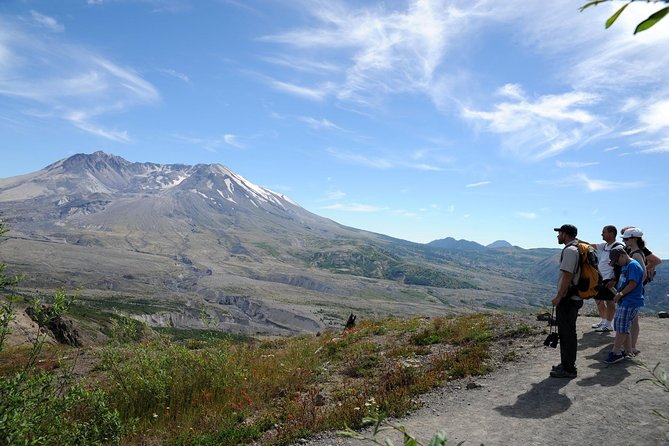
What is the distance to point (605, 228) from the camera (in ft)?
32.7

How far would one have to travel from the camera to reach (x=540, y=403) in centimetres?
696

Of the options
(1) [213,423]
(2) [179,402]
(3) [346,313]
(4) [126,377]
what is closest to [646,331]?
(1) [213,423]

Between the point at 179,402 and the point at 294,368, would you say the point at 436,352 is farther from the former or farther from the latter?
the point at 179,402

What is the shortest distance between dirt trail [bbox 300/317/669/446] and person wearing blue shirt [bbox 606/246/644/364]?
34cm

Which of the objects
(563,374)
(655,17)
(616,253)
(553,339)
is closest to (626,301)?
(616,253)

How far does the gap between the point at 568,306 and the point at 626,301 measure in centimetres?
125

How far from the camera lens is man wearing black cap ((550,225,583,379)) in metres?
7.79

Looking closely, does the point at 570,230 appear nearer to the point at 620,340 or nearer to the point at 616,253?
the point at 616,253

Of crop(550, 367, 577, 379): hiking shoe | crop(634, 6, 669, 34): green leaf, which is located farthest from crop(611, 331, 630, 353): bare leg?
crop(634, 6, 669, 34): green leaf

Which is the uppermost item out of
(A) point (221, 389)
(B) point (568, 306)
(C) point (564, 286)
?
(C) point (564, 286)

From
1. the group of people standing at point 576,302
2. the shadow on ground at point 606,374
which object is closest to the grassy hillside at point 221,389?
the group of people standing at point 576,302

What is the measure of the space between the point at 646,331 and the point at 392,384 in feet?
25.8

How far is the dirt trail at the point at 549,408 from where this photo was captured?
5766 millimetres

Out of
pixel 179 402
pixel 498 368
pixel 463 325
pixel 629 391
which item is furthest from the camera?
pixel 463 325
